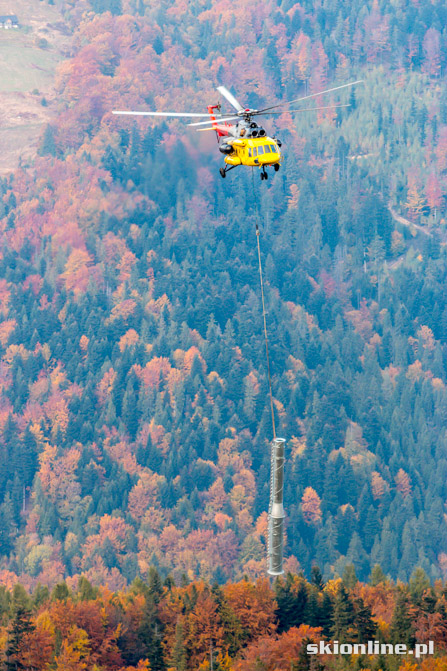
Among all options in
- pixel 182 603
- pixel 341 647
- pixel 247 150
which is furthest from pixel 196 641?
pixel 247 150

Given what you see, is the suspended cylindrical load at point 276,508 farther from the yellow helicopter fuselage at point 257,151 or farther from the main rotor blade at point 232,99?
the main rotor blade at point 232,99

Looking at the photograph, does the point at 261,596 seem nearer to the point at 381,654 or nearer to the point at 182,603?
the point at 182,603
